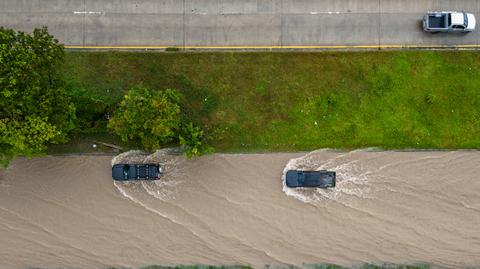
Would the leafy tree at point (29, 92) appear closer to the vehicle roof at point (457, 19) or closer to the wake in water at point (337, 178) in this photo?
the wake in water at point (337, 178)

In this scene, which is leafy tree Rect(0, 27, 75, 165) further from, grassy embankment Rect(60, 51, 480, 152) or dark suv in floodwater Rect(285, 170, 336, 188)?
dark suv in floodwater Rect(285, 170, 336, 188)

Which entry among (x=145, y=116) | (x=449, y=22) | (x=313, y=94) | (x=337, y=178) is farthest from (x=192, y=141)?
(x=449, y=22)

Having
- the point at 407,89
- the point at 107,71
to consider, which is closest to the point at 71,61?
the point at 107,71

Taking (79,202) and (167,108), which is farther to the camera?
(79,202)

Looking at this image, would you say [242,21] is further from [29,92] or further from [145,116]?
[29,92]

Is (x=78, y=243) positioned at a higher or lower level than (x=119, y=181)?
lower

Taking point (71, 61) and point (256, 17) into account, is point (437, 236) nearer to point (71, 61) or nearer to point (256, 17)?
point (256, 17)

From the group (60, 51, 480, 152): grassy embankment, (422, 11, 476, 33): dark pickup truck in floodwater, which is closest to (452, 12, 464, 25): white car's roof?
(422, 11, 476, 33): dark pickup truck in floodwater
